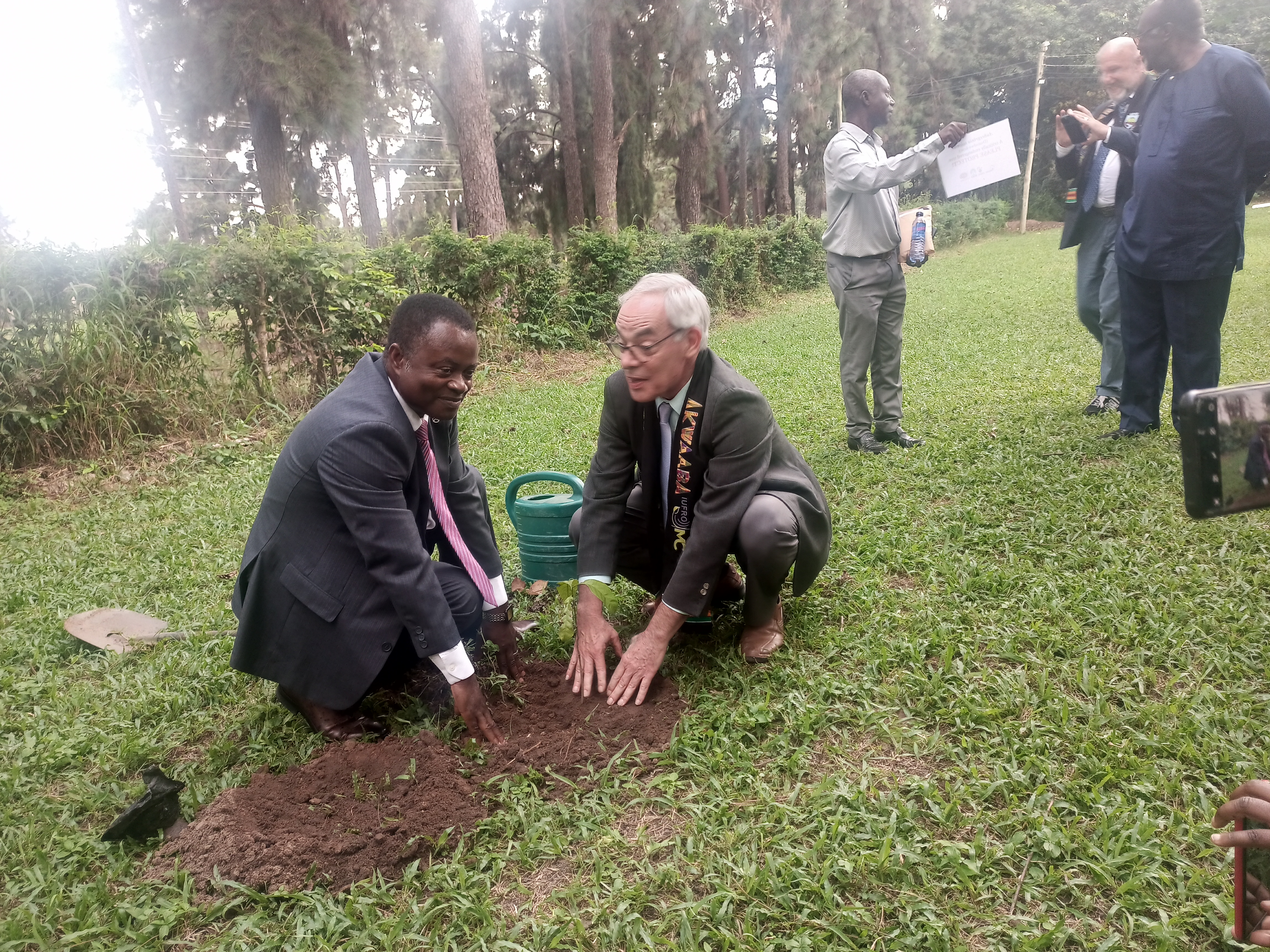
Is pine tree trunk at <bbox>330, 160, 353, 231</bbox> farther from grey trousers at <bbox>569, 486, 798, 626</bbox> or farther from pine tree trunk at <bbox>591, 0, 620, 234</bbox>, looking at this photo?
grey trousers at <bbox>569, 486, 798, 626</bbox>

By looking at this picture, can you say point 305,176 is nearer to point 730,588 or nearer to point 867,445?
point 867,445

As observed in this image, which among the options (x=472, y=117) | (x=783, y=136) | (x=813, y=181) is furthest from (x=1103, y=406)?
(x=813, y=181)

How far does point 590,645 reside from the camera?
9.02 ft

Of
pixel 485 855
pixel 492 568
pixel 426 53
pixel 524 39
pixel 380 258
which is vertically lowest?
pixel 485 855

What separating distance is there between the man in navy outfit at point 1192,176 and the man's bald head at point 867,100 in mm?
1295

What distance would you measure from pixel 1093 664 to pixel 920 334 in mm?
7774

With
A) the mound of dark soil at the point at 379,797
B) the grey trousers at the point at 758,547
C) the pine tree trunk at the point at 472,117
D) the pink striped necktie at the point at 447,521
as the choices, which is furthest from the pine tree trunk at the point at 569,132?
the mound of dark soil at the point at 379,797

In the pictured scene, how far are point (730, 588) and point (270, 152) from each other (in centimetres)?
1171

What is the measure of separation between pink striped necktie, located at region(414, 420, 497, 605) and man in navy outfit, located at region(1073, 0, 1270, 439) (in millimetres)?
3517

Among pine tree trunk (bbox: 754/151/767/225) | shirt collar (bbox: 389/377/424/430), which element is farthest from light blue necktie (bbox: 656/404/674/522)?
pine tree trunk (bbox: 754/151/767/225)

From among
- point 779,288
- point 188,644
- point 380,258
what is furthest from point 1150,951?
point 779,288

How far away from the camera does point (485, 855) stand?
2135mm

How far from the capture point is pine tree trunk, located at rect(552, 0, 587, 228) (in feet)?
55.9

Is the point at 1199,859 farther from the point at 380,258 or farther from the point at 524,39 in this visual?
the point at 524,39
